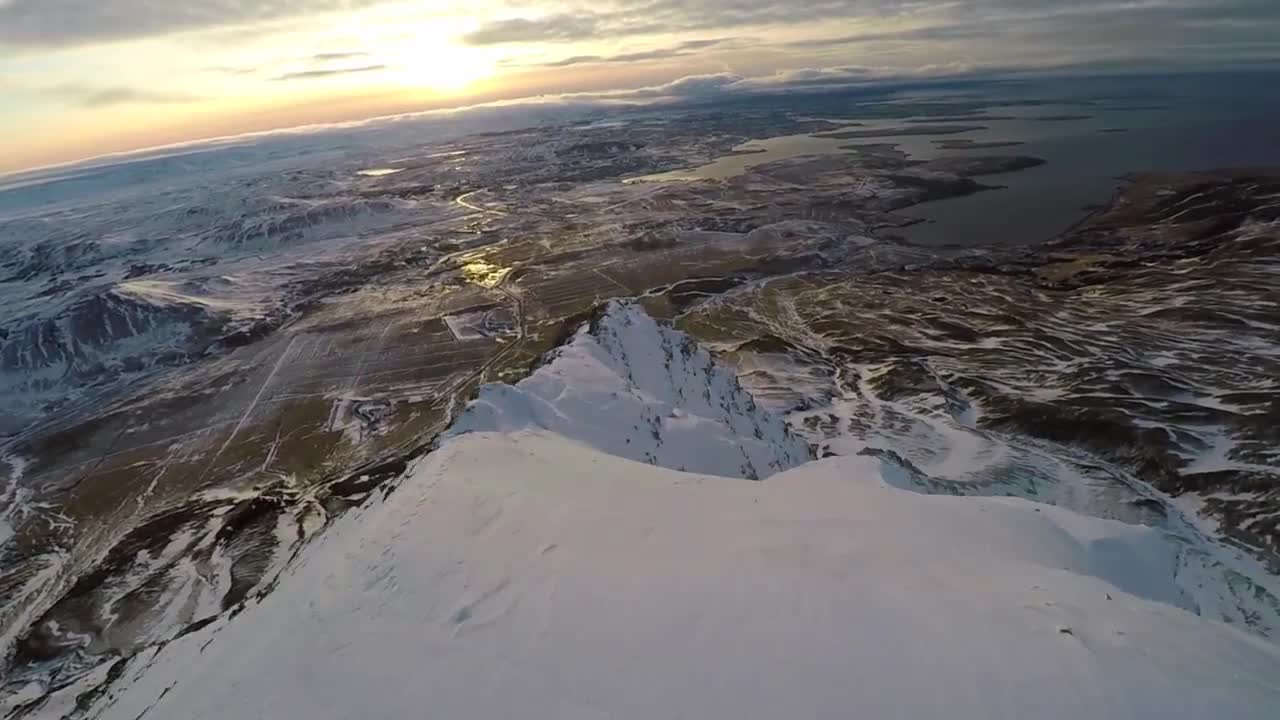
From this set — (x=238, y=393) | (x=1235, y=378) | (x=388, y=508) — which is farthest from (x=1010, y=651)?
(x=238, y=393)

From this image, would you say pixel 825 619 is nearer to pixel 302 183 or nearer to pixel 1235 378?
pixel 1235 378

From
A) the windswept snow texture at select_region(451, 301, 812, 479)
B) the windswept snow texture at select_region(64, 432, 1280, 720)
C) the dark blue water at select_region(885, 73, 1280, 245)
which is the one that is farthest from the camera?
the dark blue water at select_region(885, 73, 1280, 245)

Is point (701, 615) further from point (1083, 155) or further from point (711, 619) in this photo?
point (1083, 155)

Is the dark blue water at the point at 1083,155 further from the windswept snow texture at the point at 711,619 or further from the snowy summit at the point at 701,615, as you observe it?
the windswept snow texture at the point at 711,619

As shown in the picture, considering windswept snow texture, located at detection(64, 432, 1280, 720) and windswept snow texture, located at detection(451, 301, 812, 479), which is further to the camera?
windswept snow texture, located at detection(451, 301, 812, 479)

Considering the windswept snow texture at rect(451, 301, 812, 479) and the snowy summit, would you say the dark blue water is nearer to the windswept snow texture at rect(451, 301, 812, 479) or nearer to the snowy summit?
the windswept snow texture at rect(451, 301, 812, 479)

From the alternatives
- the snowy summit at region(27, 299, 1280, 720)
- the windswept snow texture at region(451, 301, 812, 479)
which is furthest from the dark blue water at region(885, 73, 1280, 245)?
the snowy summit at region(27, 299, 1280, 720)

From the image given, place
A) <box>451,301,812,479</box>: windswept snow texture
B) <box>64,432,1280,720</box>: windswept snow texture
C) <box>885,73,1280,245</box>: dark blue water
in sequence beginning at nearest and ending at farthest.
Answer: <box>64,432,1280,720</box>: windswept snow texture → <box>451,301,812,479</box>: windswept snow texture → <box>885,73,1280,245</box>: dark blue water
